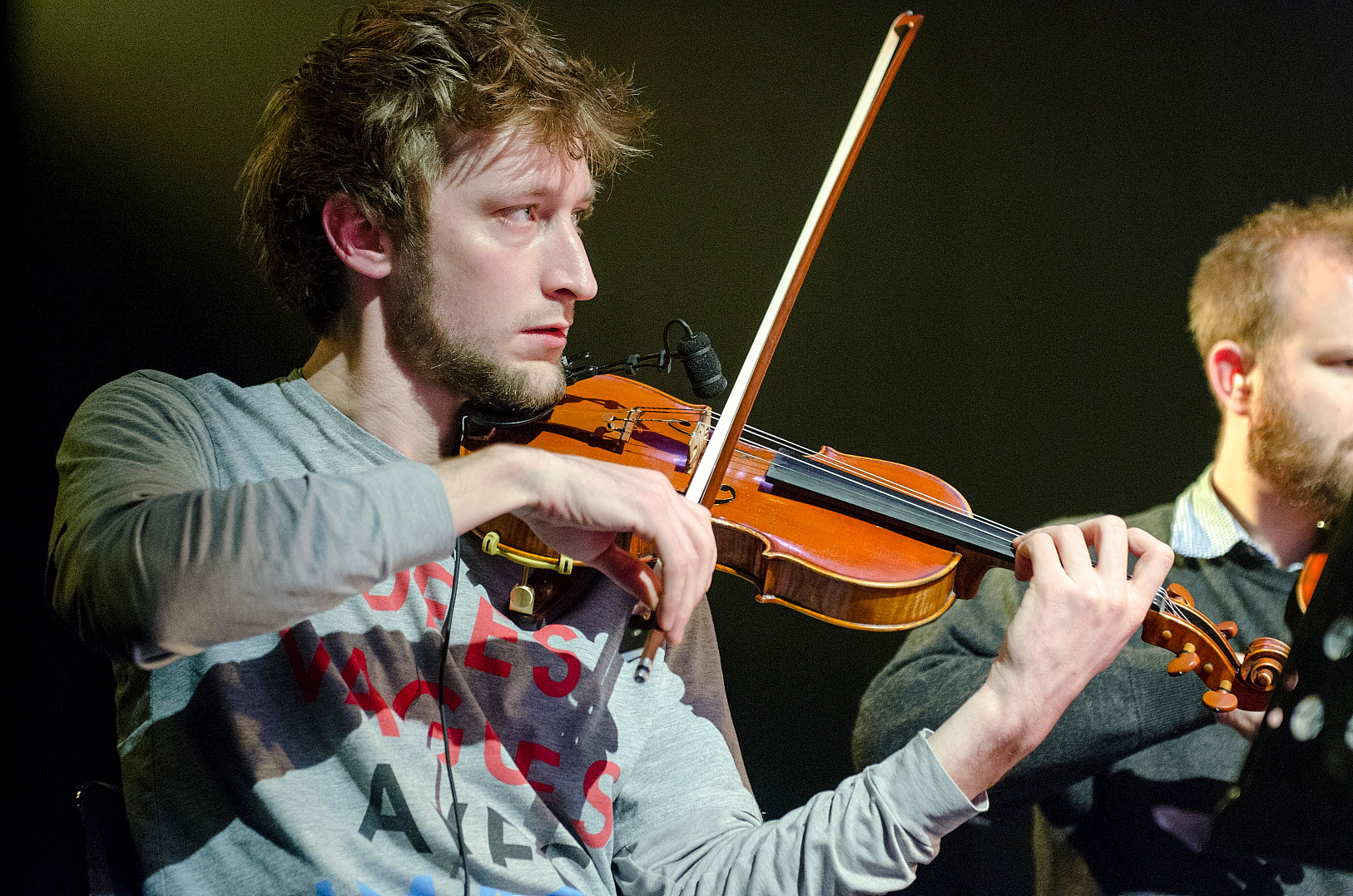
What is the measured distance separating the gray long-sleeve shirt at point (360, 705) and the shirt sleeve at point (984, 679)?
38 cm

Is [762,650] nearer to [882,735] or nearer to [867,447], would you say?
[882,735]

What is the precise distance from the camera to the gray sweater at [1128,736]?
4.99ft

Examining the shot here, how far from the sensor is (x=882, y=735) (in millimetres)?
1710

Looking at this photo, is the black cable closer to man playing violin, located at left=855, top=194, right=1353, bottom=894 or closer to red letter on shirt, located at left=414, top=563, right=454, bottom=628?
red letter on shirt, located at left=414, top=563, right=454, bottom=628

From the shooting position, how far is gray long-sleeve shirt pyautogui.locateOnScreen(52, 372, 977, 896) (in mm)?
910

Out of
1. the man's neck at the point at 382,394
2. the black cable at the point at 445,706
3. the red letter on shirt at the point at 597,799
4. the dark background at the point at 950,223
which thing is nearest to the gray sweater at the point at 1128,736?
the dark background at the point at 950,223

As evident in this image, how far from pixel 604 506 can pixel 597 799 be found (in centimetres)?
54

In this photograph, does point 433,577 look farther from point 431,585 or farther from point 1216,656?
point 1216,656

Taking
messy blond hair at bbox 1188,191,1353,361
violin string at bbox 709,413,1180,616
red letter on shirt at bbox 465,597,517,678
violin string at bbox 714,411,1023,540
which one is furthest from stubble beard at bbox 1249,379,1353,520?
red letter on shirt at bbox 465,597,517,678

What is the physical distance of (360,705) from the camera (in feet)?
4.00

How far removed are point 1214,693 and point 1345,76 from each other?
1320 millimetres

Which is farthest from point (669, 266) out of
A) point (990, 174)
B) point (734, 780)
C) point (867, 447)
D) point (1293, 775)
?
point (1293, 775)

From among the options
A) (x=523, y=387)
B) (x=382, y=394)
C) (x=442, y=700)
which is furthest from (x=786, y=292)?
(x=442, y=700)

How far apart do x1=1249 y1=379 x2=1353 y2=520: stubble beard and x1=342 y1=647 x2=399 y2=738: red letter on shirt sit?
153 cm
